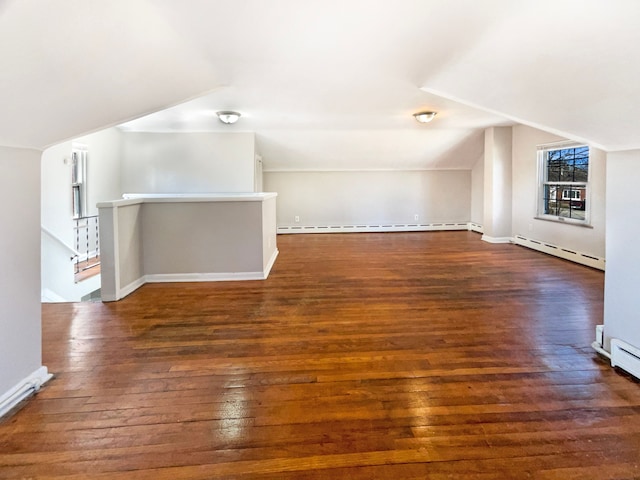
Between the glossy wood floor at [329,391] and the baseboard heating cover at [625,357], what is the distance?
2.9 inches

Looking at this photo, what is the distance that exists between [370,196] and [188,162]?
13.5 ft

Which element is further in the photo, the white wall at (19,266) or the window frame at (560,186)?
the window frame at (560,186)

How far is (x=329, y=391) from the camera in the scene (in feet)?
7.06

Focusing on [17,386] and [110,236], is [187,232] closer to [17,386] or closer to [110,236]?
[110,236]

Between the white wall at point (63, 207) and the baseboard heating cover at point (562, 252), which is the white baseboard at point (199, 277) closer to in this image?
the white wall at point (63, 207)

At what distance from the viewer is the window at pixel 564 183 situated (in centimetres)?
545

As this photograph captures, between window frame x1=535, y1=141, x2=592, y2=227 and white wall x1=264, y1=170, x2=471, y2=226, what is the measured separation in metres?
2.70

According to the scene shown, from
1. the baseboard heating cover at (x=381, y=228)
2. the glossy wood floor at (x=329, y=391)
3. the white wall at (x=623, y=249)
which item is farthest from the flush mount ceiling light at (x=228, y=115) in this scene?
the white wall at (x=623, y=249)

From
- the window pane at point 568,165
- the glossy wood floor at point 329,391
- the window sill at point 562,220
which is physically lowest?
the glossy wood floor at point 329,391

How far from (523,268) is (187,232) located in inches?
175

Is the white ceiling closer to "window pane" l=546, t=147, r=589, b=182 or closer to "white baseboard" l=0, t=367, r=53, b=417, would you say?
"white baseboard" l=0, t=367, r=53, b=417

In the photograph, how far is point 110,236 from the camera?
3838 millimetres

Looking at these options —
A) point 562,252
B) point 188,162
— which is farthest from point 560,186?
point 188,162

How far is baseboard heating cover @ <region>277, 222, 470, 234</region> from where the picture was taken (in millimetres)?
8930
